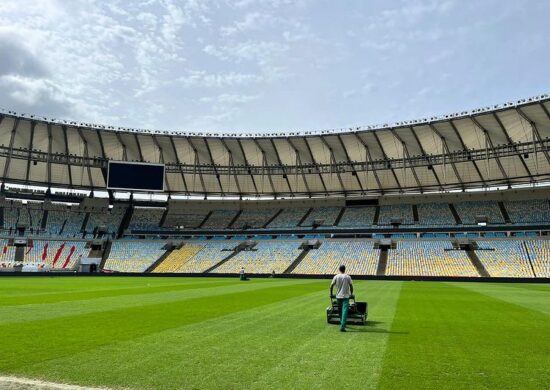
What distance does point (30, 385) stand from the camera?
19.8ft

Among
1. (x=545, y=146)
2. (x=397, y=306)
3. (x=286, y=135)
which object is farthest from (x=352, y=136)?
(x=397, y=306)

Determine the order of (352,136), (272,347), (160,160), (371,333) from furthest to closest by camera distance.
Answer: (160,160) < (352,136) < (371,333) < (272,347)

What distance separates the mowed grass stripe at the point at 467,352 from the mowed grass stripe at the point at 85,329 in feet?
18.4

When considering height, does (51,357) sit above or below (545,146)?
below

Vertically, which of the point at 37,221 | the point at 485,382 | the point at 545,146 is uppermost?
the point at 545,146

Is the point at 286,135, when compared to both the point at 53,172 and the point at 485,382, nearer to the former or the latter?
the point at 53,172

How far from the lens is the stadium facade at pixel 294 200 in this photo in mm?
48656

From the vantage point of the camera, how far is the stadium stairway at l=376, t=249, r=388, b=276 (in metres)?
47.9

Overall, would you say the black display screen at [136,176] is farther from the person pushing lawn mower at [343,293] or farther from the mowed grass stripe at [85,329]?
the person pushing lawn mower at [343,293]

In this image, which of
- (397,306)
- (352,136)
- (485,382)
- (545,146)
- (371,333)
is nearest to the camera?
(485,382)

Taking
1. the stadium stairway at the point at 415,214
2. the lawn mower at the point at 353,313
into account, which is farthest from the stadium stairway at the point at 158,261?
the lawn mower at the point at 353,313

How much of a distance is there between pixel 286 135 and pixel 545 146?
2793 centimetres

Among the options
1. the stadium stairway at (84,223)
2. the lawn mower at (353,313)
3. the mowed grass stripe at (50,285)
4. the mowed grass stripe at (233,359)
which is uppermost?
the stadium stairway at (84,223)

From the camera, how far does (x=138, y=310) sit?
15023 millimetres
